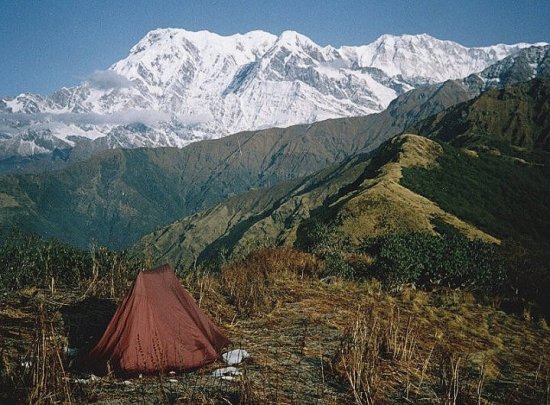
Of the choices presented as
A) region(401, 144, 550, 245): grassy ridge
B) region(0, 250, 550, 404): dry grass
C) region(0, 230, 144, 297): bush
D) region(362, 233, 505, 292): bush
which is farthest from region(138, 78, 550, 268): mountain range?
region(0, 230, 144, 297): bush

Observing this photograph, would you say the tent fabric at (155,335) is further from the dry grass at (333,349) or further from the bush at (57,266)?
the bush at (57,266)

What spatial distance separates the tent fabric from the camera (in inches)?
397

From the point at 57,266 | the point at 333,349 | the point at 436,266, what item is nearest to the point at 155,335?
the point at 333,349

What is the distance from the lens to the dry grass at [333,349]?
343 inches

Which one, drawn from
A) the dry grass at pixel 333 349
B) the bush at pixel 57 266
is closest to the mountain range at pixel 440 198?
the dry grass at pixel 333 349

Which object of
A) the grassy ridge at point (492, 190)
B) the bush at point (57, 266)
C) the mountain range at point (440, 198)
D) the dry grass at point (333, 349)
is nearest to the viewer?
the dry grass at point (333, 349)

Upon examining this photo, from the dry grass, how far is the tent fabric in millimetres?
423

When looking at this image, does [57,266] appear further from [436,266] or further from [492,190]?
[492,190]

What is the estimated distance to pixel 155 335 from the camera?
416 inches

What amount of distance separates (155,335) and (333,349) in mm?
4763

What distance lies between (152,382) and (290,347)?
3831 mm

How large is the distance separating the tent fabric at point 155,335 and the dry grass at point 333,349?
0.42 meters

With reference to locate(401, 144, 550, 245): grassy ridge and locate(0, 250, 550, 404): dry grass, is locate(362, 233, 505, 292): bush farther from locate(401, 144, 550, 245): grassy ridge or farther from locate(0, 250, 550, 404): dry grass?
locate(401, 144, 550, 245): grassy ridge

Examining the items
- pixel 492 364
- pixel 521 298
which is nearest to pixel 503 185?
pixel 521 298
